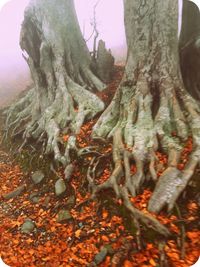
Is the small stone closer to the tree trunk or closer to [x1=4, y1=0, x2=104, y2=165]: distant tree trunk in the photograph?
the tree trunk

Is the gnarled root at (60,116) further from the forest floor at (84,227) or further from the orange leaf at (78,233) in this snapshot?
the orange leaf at (78,233)

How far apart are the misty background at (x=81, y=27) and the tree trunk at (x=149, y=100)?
0.64m

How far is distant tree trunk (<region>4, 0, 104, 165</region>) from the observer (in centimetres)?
623

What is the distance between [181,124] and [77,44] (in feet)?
11.4

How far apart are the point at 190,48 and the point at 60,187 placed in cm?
335

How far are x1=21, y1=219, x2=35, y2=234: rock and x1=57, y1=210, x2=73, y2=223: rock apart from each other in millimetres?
381

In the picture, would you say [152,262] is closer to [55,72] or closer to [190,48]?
[190,48]

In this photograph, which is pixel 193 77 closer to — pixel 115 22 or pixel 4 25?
pixel 115 22

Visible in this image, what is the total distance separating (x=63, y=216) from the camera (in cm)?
445

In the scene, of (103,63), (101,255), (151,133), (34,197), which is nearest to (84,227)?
(101,255)

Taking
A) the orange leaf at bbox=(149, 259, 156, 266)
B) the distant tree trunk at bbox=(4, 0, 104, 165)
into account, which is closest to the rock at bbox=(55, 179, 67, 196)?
the distant tree trunk at bbox=(4, 0, 104, 165)

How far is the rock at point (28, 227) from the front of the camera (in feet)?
14.4

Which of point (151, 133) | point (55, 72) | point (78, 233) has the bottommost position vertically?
point (78, 233)

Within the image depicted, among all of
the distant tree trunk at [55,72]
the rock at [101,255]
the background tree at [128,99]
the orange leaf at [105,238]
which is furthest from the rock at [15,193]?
the rock at [101,255]
